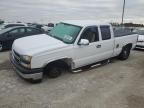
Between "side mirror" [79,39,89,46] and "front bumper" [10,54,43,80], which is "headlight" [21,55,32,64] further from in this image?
"side mirror" [79,39,89,46]

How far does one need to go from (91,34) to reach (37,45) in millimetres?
2059

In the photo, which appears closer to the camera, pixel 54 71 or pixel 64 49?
pixel 64 49

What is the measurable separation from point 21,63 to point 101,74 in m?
2.81


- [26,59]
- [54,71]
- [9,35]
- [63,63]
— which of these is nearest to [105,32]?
[63,63]

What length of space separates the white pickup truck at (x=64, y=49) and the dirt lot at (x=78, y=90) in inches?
13.7

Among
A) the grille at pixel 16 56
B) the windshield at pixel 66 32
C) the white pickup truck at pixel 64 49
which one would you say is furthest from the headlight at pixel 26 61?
the windshield at pixel 66 32

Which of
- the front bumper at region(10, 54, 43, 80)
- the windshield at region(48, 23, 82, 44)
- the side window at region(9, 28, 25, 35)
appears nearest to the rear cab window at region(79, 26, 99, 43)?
the windshield at region(48, 23, 82, 44)

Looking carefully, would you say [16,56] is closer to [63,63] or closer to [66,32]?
[63,63]

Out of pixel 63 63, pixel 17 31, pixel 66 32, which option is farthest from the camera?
pixel 17 31

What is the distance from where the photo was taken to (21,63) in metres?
5.28

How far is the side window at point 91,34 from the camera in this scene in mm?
6317

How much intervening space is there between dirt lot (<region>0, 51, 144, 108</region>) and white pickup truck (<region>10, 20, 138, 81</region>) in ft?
1.14

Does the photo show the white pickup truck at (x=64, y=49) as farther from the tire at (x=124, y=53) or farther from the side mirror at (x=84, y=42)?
the tire at (x=124, y=53)

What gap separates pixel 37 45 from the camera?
5.50 metres
